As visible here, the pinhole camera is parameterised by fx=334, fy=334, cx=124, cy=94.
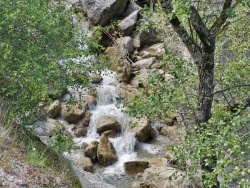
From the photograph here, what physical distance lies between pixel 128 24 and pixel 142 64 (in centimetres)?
372

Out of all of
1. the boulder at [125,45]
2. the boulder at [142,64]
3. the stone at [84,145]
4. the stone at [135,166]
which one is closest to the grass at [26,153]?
the stone at [135,166]

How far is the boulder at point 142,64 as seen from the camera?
1964 cm

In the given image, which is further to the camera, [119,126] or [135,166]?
[119,126]

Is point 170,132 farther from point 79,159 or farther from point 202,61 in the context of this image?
point 202,61

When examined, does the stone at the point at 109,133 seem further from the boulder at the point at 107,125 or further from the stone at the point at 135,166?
the stone at the point at 135,166

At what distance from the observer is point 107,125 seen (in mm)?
15359

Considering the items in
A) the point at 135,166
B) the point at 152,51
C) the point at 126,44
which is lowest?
the point at 135,166

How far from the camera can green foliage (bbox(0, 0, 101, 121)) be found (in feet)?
21.1

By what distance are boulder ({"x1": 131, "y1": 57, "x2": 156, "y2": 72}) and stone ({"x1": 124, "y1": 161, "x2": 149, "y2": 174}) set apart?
303 inches

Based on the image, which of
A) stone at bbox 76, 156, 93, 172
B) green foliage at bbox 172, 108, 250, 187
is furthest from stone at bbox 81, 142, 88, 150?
green foliage at bbox 172, 108, 250, 187

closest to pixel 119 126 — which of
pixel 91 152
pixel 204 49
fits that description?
pixel 91 152

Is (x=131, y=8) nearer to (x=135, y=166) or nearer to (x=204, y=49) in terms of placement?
(x=135, y=166)

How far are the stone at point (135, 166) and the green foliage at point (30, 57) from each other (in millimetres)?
6323

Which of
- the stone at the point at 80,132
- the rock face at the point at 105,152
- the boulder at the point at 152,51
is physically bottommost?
the rock face at the point at 105,152
